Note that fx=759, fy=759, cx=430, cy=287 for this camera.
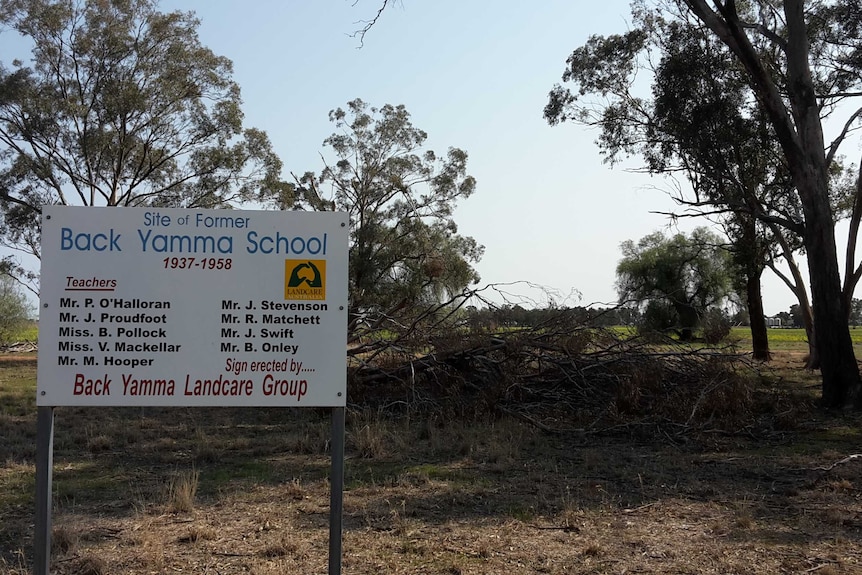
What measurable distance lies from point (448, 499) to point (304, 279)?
318 centimetres

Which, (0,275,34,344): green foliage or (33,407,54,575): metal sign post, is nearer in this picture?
(33,407,54,575): metal sign post

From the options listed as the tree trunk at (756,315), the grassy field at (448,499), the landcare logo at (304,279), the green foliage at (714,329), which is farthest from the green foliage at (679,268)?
the landcare logo at (304,279)

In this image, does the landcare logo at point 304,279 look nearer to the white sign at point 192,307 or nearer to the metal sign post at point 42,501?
the white sign at point 192,307

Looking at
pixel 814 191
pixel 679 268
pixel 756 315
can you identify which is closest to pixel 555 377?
pixel 814 191

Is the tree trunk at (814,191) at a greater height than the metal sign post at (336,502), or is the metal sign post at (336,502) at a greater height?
the tree trunk at (814,191)

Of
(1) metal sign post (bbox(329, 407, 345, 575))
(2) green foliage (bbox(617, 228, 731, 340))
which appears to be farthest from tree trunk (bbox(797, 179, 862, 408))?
(2) green foliage (bbox(617, 228, 731, 340))

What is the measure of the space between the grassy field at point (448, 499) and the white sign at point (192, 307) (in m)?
1.40

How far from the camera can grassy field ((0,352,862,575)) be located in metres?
4.77

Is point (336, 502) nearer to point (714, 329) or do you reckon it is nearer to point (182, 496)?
point (182, 496)

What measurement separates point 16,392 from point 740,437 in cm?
1379

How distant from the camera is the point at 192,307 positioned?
3.82 m

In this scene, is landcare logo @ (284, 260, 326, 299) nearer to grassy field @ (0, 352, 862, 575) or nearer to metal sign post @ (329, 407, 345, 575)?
metal sign post @ (329, 407, 345, 575)

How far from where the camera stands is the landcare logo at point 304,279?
3857mm

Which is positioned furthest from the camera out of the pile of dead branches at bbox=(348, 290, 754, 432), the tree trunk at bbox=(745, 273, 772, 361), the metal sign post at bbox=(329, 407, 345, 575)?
the tree trunk at bbox=(745, 273, 772, 361)
